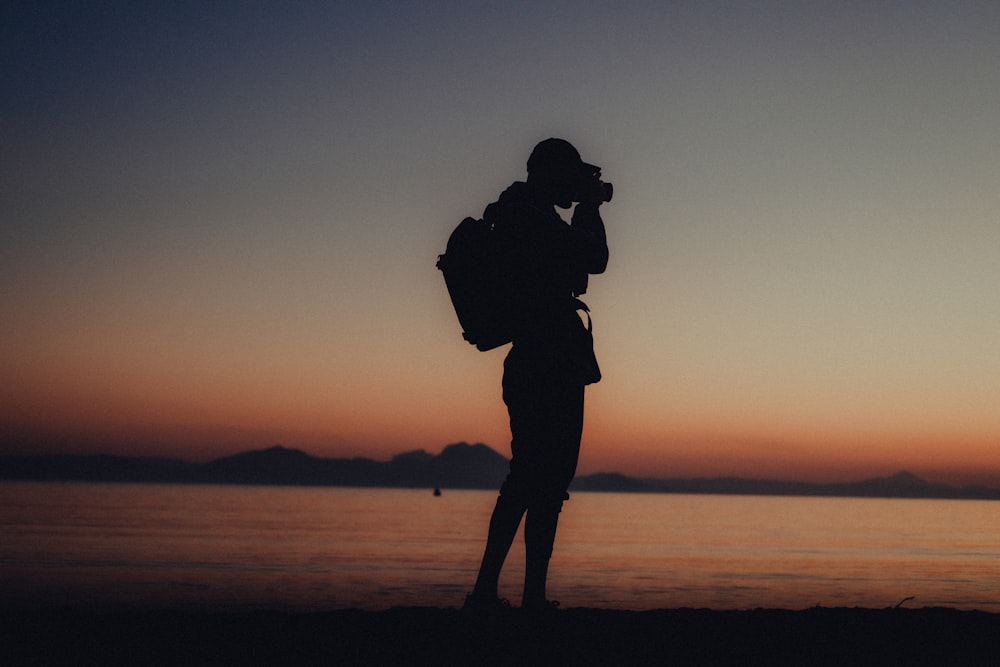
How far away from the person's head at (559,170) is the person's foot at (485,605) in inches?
80.3

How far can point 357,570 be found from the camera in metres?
35.4

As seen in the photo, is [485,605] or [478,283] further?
[478,283]

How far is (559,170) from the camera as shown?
194 inches

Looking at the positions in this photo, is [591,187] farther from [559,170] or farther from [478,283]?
[478,283]

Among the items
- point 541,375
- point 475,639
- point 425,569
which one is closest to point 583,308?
point 541,375

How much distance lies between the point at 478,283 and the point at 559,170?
0.75 meters

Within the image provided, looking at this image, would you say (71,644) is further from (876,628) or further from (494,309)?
(876,628)

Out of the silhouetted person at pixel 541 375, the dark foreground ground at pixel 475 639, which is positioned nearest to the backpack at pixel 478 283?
the silhouetted person at pixel 541 375

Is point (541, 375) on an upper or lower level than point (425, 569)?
upper

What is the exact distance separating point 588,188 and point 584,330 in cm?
74

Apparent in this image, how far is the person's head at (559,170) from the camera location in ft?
16.2

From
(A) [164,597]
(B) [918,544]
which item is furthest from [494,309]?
(B) [918,544]

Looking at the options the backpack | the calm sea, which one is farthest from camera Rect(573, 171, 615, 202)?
the calm sea

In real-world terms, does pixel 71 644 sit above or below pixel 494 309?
below
